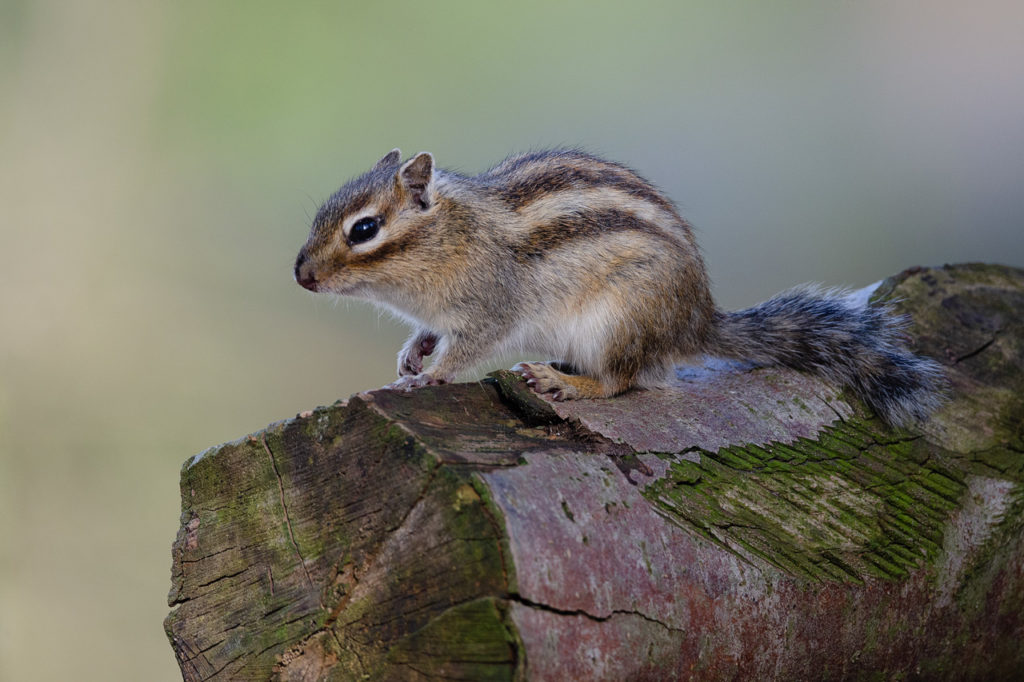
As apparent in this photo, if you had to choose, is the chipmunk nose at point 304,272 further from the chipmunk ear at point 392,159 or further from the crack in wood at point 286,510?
the crack in wood at point 286,510

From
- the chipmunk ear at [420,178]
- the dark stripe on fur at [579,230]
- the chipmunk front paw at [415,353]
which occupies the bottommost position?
the chipmunk front paw at [415,353]

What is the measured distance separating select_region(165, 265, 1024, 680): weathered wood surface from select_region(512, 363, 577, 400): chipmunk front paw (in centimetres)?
9

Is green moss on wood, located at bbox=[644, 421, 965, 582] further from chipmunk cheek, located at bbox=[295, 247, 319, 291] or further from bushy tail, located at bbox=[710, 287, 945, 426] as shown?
chipmunk cheek, located at bbox=[295, 247, 319, 291]

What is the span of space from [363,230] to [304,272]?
8.2 inches

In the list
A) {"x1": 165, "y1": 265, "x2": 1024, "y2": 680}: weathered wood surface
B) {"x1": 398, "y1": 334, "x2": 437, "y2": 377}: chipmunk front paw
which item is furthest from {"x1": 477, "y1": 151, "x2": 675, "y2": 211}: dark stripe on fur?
{"x1": 165, "y1": 265, "x2": 1024, "y2": 680}: weathered wood surface

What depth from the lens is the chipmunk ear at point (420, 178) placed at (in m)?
2.69

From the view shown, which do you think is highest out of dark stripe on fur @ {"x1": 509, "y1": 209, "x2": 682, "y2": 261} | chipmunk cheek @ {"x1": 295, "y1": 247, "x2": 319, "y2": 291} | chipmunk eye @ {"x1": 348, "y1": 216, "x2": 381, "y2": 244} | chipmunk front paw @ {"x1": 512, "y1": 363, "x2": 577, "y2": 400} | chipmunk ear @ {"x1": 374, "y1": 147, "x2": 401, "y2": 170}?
chipmunk ear @ {"x1": 374, "y1": 147, "x2": 401, "y2": 170}

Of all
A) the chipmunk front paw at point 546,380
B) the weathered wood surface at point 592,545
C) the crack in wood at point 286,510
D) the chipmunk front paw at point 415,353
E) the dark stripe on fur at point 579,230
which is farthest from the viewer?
the chipmunk front paw at point 415,353

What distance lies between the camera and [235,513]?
1.75 meters

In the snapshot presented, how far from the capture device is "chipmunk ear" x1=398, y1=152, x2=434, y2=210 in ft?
8.81

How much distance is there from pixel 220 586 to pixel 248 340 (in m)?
3.30

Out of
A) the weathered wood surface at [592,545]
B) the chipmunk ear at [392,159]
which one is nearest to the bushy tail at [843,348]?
the weathered wood surface at [592,545]

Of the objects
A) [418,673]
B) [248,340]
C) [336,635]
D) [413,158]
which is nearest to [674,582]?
[418,673]

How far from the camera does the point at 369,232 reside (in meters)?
2.68
